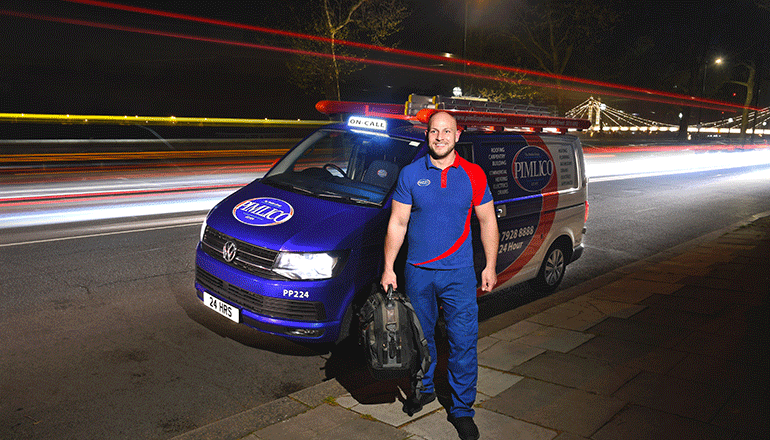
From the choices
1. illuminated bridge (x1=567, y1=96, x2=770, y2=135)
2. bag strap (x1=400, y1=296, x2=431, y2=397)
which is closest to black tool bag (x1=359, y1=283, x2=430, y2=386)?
bag strap (x1=400, y1=296, x2=431, y2=397)

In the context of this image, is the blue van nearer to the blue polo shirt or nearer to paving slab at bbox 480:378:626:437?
the blue polo shirt

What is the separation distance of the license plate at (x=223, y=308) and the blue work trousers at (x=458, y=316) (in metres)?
1.56

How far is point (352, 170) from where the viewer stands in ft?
16.9

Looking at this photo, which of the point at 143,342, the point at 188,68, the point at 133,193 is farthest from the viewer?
the point at 188,68

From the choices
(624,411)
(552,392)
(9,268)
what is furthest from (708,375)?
(9,268)

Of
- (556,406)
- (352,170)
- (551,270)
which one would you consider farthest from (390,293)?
(551,270)

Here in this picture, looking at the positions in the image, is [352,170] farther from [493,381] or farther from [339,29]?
[339,29]

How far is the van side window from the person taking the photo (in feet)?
15.6

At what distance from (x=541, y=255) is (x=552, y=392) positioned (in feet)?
8.10

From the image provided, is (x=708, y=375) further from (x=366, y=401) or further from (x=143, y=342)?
(x=143, y=342)

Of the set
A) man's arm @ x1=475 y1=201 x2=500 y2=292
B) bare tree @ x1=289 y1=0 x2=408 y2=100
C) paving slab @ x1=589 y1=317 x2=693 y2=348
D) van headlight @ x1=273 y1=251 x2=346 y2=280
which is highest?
bare tree @ x1=289 y1=0 x2=408 y2=100

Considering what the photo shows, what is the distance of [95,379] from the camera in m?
3.91

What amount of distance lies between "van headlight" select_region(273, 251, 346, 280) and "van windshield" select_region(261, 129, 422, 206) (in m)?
0.69

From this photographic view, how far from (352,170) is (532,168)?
1.87 metres
